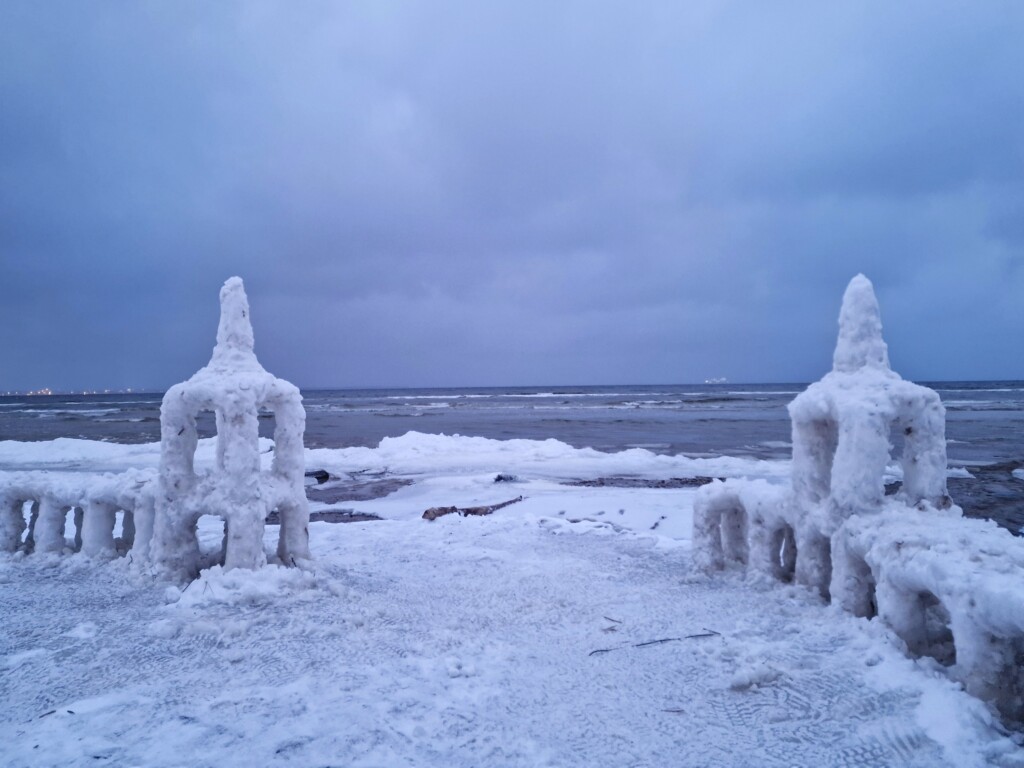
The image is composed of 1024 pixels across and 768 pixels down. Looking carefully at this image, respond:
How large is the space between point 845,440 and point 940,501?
3.46ft

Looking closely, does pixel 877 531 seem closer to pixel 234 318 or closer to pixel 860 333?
pixel 860 333

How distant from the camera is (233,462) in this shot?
6930 millimetres

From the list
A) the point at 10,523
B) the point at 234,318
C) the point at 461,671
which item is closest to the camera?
the point at 461,671

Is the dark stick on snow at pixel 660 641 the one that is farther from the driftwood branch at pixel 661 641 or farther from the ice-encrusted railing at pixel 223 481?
the ice-encrusted railing at pixel 223 481

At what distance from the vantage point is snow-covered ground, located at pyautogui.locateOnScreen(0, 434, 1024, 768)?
383cm

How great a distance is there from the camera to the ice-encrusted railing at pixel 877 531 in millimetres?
3926

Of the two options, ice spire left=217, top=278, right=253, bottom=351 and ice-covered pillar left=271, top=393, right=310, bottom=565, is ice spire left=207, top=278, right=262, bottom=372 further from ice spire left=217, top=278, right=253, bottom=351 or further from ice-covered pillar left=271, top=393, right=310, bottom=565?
ice-covered pillar left=271, top=393, right=310, bottom=565

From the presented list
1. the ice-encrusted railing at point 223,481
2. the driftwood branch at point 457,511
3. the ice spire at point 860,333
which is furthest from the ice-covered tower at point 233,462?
the ice spire at point 860,333

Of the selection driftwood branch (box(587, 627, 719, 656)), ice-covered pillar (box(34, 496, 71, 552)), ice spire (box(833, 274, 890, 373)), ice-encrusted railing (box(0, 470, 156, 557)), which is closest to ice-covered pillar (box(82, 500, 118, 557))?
ice-encrusted railing (box(0, 470, 156, 557))

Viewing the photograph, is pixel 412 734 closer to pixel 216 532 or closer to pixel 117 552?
pixel 117 552

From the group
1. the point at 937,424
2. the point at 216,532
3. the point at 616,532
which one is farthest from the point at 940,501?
the point at 216,532

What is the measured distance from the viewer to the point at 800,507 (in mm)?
6500

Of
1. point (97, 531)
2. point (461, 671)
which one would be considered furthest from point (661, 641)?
point (97, 531)

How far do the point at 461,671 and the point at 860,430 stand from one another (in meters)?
4.22
